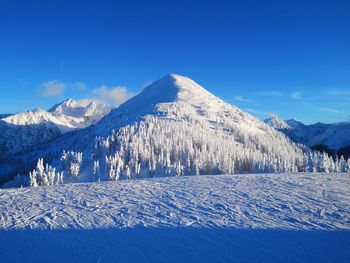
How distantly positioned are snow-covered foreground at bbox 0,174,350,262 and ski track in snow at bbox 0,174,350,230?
3.3 inches

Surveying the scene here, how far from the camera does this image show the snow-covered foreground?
18.0 meters

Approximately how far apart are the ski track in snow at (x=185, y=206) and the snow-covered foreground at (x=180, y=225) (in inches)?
3.3

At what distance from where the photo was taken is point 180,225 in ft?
72.7

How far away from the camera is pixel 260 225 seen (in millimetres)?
21766

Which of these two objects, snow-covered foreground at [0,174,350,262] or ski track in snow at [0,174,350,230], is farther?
ski track in snow at [0,174,350,230]

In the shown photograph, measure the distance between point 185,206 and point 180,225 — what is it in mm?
4833

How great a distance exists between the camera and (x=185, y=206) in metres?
27.0

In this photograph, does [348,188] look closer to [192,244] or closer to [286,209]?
[286,209]

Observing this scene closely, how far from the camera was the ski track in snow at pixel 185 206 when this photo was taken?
2280 cm

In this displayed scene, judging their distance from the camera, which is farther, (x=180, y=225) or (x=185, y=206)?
(x=185, y=206)

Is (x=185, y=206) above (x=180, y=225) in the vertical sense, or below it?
above

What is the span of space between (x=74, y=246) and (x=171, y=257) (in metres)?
6.68

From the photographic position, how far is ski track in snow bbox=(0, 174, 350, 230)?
74.8ft

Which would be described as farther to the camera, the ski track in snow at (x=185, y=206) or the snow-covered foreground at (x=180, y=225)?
the ski track in snow at (x=185, y=206)
